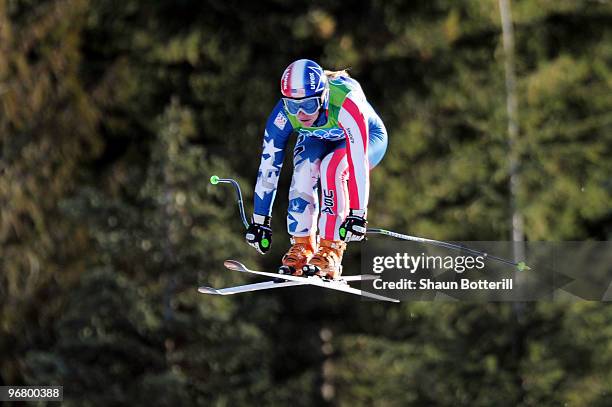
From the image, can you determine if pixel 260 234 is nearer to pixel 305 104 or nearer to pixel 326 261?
pixel 326 261

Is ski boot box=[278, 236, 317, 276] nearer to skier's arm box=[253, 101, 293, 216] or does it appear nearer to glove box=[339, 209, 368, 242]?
skier's arm box=[253, 101, 293, 216]

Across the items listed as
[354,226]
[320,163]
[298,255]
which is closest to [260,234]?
[298,255]

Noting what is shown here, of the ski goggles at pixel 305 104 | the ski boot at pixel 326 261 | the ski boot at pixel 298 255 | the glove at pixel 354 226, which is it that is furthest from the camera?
the ski boot at pixel 298 255

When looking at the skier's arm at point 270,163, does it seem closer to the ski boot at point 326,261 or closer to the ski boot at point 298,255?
the ski boot at point 298,255

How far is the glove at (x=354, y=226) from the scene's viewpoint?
9984mm

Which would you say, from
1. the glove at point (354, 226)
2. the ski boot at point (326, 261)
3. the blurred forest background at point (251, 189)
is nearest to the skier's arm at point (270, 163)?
the ski boot at point (326, 261)

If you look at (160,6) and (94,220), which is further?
(160,6)

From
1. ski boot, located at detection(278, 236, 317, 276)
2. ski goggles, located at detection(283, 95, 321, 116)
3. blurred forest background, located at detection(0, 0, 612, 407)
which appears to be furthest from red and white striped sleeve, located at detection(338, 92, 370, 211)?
blurred forest background, located at detection(0, 0, 612, 407)

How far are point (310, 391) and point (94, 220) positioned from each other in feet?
16.0

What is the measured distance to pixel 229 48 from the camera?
26.0m

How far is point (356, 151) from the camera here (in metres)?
10.1

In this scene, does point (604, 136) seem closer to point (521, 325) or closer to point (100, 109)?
point (521, 325)

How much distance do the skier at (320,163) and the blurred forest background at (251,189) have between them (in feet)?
35.1

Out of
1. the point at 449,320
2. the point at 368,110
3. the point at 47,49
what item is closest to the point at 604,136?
the point at 449,320
